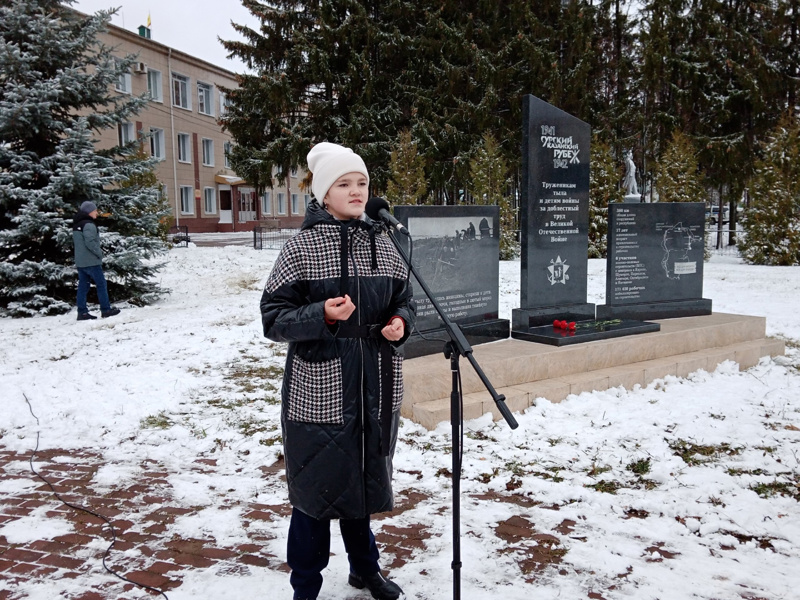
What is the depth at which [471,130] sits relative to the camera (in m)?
23.6

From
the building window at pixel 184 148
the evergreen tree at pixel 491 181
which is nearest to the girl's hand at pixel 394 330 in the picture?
the evergreen tree at pixel 491 181

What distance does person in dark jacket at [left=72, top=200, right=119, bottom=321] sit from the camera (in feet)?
33.4

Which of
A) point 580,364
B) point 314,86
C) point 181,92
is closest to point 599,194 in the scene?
point 314,86

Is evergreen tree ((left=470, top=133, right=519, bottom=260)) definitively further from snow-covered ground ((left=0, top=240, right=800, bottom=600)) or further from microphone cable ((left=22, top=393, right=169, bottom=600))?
microphone cable ((left=22, top=393, right=169, bottom=600))

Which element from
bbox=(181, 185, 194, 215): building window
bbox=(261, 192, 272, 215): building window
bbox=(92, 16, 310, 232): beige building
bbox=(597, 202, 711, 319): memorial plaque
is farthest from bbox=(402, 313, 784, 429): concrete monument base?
bbox=(261, 192, 272, 215): building window

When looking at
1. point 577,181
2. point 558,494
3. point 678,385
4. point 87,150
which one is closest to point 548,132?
point 577,181

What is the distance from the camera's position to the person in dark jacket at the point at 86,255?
10.2m

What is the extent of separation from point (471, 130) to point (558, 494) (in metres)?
21.0

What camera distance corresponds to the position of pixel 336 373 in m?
2.60

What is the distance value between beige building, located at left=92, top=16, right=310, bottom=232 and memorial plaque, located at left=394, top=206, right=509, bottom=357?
26690 millimetres

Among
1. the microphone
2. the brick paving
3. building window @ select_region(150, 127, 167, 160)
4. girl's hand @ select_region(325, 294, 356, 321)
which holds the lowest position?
the brick paving

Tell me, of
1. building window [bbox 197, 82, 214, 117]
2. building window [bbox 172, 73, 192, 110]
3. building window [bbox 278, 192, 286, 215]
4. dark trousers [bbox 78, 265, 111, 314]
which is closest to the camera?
dark trousers [bbox 78, 265, 111, 314]

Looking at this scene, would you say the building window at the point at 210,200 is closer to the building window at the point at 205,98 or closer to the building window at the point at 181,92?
the building window at the point at 205,98

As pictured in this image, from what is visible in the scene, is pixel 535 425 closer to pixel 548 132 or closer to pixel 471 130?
pixel 548 132
